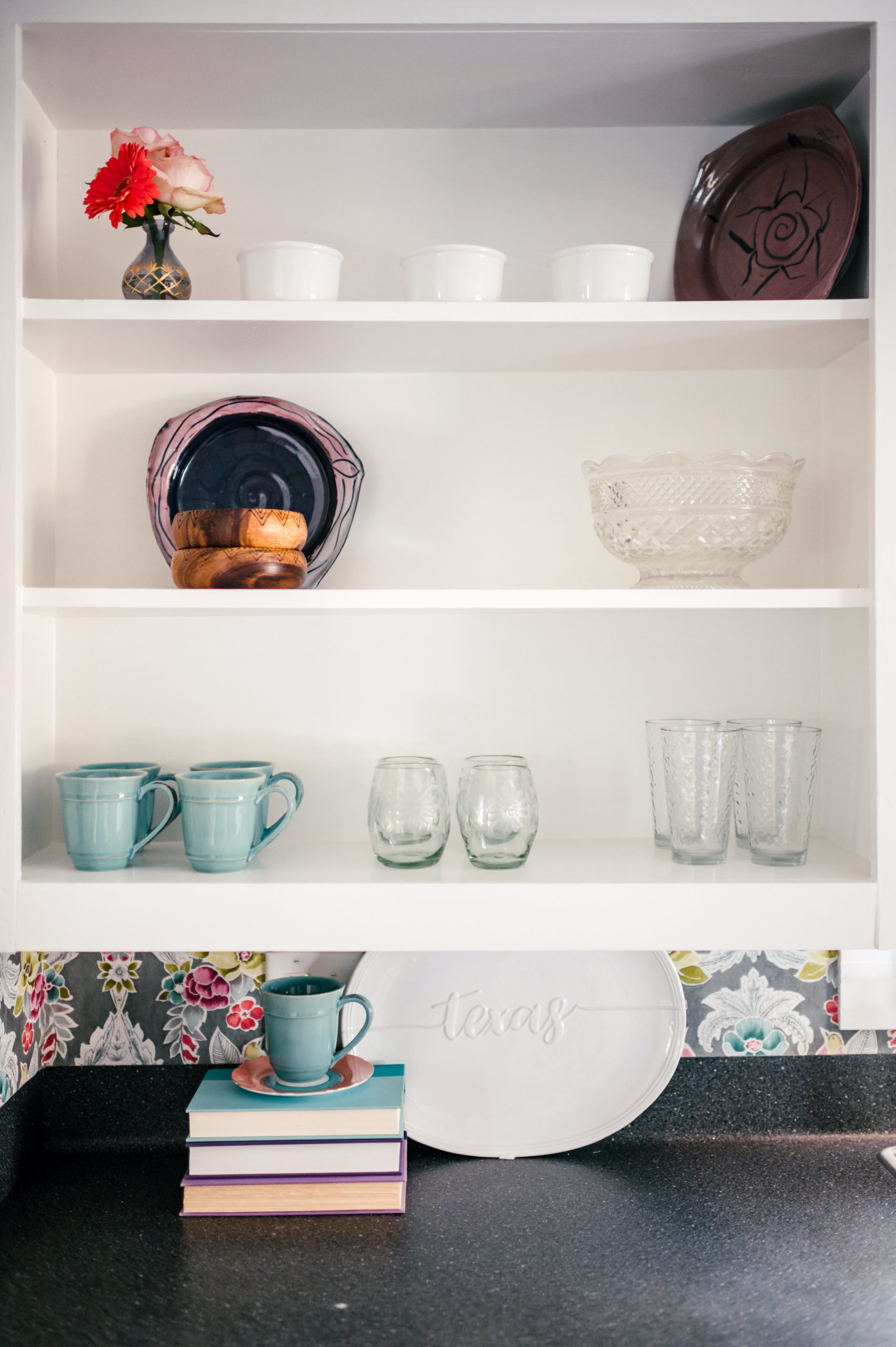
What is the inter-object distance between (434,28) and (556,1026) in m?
1.28

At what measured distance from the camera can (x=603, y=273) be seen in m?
1.19

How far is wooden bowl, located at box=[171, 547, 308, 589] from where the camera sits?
118cm

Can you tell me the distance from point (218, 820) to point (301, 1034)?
1.00ft

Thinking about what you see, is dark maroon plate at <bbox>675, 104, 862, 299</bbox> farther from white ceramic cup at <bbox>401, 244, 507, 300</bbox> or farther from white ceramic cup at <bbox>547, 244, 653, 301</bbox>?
white ceramic cup at <bbox>401, 244, 507, 300</bbox>

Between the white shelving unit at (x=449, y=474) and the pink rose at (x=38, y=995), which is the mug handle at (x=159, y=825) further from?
the pink rose at (x=38, y=995)

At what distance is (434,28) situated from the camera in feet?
3.78

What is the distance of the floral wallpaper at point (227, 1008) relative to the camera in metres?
1.44

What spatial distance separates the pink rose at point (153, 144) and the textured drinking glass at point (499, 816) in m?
0.82

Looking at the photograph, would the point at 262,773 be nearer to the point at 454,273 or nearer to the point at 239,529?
the point at 239,529

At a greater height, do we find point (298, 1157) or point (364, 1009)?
point (364, 1009)

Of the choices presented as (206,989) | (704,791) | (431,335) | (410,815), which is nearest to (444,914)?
(410,815)

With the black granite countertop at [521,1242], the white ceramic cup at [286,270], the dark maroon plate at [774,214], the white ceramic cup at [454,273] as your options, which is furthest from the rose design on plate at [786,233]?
the black granite countertop at [521,1242]

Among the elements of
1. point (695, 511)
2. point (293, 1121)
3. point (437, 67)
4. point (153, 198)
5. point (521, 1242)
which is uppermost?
point (437, 67)

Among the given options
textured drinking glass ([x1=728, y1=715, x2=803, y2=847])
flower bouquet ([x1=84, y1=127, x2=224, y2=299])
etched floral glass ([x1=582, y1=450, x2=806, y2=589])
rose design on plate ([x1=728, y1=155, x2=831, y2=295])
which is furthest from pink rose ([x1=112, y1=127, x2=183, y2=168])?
textured drinking glass ([x1=728, y1=715, x2=803, y2=847])
